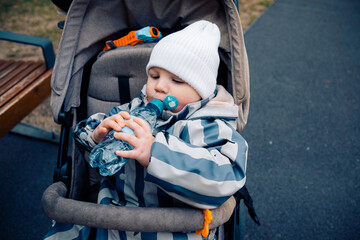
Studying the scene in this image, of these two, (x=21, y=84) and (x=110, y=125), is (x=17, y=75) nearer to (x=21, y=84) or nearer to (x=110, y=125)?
(x=21, y=84)

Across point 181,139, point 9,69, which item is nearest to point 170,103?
point 181,139

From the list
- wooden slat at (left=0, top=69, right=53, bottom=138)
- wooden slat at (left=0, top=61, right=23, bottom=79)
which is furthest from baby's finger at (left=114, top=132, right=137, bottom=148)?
wooden slat at (left=0, top=61, right=23, bottom=79)

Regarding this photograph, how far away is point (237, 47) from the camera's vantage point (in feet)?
4.11

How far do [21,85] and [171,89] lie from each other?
126 centimetres

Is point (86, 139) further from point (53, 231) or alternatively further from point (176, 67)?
point (176, 67)

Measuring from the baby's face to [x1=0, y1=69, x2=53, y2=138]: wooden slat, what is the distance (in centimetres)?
103

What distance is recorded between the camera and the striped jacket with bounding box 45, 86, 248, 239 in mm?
928

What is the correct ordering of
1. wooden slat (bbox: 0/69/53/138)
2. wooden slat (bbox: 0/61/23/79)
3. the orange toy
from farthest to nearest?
wooden slat (bbox: 0/61/23/79), wooden slat (bbox: 0/69/53/138), the orange toy

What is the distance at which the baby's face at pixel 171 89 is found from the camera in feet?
3.82

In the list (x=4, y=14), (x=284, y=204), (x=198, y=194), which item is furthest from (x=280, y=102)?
(x=4, y=14)

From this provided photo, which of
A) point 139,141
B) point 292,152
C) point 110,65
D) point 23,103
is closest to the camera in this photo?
point 139,141

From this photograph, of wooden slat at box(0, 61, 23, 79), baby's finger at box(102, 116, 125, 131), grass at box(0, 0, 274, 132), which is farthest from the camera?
grass at box(0, 0, 274, 132)

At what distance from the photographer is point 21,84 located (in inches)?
73.4

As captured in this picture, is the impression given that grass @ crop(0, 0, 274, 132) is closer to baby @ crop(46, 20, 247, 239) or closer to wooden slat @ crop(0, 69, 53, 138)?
wooden slat @ crop(0, 69, 53, 138)
